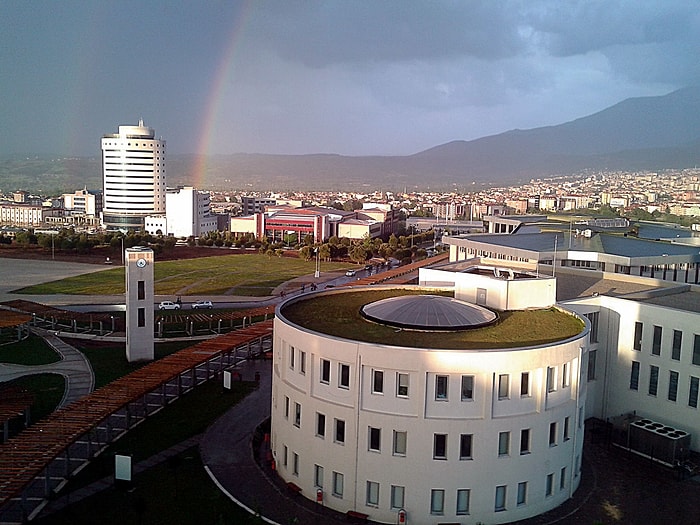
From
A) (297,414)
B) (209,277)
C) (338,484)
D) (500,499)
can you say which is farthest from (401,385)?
(209,277)

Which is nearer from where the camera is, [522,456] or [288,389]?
[522,456]

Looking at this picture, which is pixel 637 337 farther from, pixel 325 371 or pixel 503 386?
pixel 325 371

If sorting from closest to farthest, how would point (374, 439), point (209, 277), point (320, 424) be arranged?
Result: 1. point (374, 439)
2. point (320, 424)
3. point (209, 277)

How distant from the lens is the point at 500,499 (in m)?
22.3

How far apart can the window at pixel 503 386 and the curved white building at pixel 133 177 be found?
156 m

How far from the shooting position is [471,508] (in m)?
21.9

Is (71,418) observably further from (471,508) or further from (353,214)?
(353,214)

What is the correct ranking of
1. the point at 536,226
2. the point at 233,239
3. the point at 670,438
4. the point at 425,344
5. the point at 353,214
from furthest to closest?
the point at 353,214
the point at 233,239
the point at 536,226
the point at 670,438
the point at 425,344

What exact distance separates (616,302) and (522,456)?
11.7 m

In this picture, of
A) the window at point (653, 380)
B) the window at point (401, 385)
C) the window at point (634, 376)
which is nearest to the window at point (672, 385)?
the window at point (653, 380)

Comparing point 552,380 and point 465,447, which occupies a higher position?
point 552,380

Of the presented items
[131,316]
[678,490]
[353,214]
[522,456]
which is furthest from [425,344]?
[353,214]

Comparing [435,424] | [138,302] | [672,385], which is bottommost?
[672,385]

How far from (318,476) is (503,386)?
7442 mm
